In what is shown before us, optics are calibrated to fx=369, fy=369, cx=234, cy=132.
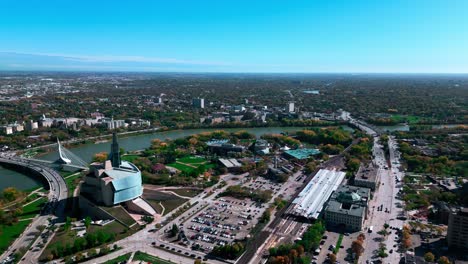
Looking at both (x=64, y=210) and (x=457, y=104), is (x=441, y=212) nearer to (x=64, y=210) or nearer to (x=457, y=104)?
(x=64, y=210)

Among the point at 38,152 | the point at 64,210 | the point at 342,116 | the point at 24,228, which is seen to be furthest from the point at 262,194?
the point at 342,116

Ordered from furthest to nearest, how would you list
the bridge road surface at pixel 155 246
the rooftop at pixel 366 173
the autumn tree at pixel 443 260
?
the rooftop at pixel 366 173 < the bridge road surface at pixel 155 246 < the autumn tree at pixel 443 260

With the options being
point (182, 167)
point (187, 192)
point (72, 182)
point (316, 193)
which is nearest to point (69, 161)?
point (72, 182)

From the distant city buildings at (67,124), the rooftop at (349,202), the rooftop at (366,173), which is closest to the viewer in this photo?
the rooftop at (349,202)

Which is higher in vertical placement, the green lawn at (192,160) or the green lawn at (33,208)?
the green lawn at (192,160)

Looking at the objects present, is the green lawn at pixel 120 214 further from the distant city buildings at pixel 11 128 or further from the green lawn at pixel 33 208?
the distant city buildings at pixel 11 128

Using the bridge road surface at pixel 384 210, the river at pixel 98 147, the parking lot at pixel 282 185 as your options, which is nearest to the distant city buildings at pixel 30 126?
the river at pixel 98 147

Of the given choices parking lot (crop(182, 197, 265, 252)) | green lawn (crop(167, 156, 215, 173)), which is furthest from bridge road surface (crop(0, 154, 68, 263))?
green lawn (crop(167, 156, 215, 173))
